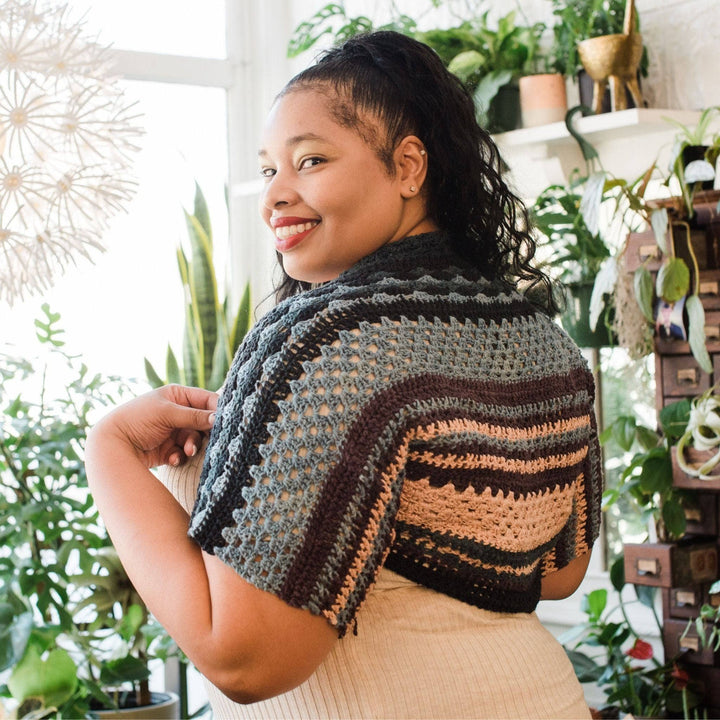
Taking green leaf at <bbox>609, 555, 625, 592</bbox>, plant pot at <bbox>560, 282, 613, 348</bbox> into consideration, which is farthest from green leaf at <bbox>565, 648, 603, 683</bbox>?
plant pot at <bbox>560, 282, 613, 348</bbox>

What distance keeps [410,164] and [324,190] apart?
0.32 ft

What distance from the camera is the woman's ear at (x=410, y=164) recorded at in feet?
3.22

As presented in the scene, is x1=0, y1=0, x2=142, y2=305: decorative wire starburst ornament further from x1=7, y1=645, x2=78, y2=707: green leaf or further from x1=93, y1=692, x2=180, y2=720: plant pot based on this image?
x1=93, y1=692, x2=180, y2=720: plant pot

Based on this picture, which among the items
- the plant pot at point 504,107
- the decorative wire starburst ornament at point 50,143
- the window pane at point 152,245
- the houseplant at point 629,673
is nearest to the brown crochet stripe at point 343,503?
the decorative wire starburst ornament at point 50,143

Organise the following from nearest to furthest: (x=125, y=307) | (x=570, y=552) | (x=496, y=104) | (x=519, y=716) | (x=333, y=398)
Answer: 1. (x=333, y=398)
2. (x=519, y=716)
3. (x=570, y=552)
4. (x=496, y=104)
5. (x=125, y=307)

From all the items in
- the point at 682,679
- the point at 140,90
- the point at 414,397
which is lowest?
the point at 682,679

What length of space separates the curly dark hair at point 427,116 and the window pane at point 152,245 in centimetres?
185

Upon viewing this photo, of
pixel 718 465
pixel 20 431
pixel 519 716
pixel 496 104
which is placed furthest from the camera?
pixel 496 104

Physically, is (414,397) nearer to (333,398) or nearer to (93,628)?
(333,398)

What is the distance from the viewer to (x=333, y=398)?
2.63 ft

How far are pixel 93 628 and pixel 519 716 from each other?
144 cm

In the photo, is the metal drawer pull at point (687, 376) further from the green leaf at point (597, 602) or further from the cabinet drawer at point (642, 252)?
the green leaf at point (597, 602)

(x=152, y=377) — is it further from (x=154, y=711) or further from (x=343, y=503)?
(x=343, y=503)

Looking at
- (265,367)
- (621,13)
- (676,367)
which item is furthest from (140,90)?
(265,367)
